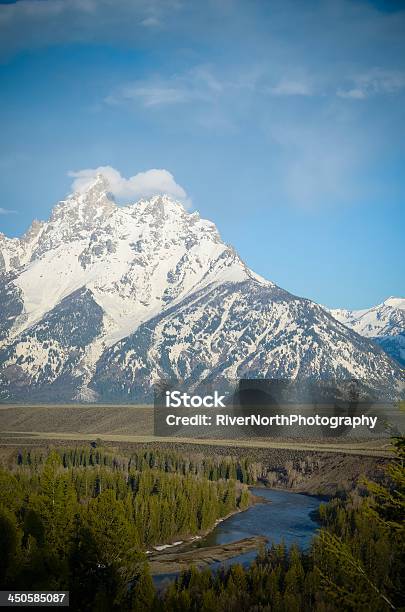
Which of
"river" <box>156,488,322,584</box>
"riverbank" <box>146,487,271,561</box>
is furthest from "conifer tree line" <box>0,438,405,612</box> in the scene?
"riverbank" <box>146,487,271,561</box>

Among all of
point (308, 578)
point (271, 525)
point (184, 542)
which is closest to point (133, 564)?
point (308, 578)

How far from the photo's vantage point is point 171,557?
107750mm

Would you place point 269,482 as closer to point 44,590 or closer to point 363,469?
point 363,469

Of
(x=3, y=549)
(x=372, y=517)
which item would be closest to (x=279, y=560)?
(x=3, y=549)

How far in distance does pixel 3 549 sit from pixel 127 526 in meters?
16.0

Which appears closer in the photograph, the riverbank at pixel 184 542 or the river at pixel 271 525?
the riverbank at pixel 184 542

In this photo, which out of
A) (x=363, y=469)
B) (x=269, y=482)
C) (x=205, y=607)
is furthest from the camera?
(x=269, y=482)

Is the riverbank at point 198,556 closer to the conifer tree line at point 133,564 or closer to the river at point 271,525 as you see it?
the river at point 271,525

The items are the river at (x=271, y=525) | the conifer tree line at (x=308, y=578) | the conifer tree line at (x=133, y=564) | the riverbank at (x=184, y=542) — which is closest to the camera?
the conifer tree line at (x=308, y=578)

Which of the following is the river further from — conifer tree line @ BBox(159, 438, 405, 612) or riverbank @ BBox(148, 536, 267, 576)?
conifer tree line @ BBox(159, 438, 405, 612)

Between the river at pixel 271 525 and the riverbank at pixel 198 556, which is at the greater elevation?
the river at pixel 271 525

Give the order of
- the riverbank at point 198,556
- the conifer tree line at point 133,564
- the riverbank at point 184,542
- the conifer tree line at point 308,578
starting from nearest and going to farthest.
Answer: the conifer tree line at point 308,578, the conifer tree line at point 133,564, the riverbank at point 198,556, the riverbank at point 184,542

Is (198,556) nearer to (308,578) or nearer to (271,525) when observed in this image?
(271,525)

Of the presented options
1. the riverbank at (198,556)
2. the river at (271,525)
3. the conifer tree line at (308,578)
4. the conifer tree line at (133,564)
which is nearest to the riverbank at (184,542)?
the river at (271,525)
